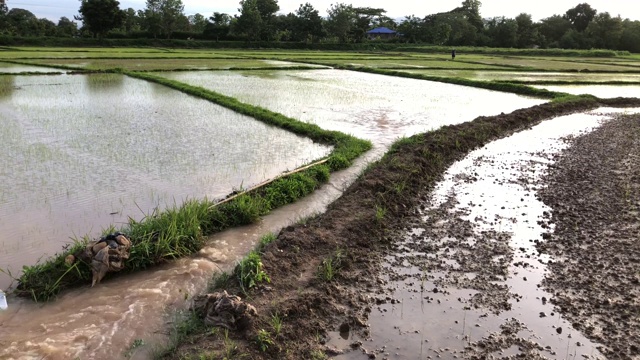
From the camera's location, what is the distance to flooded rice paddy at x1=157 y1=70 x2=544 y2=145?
10930 mm

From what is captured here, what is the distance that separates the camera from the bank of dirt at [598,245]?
3.59m

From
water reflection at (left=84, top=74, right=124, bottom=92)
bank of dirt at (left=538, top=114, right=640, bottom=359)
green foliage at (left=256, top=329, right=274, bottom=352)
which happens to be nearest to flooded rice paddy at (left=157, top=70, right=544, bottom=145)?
water reflection at (left=84, top=74, right=124, bottom=92)

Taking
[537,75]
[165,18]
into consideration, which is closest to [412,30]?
[165,18]

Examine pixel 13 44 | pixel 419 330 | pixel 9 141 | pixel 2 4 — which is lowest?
pixel 419 330

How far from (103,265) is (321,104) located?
9.75m

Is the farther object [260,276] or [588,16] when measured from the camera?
[588,16]

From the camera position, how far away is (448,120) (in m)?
11.5

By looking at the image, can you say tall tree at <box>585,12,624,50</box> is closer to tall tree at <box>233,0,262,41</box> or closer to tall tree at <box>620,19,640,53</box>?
tall tree at <box>620,19,640,53</box>

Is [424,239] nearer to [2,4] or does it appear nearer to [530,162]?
[530,162]

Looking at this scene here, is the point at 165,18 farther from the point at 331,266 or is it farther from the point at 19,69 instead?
the point at 331,266

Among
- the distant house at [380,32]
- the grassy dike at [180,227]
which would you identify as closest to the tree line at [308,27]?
the distant house at [380,32]

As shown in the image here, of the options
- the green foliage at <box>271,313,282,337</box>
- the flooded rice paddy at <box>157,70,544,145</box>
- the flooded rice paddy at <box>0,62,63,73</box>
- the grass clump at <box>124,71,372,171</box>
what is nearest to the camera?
the green foliage at <box>271,313,282,337</box>

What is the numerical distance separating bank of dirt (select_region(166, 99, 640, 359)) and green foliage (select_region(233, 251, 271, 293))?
0.06 m

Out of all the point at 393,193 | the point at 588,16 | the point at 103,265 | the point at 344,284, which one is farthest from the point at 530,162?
the point at 588,16
